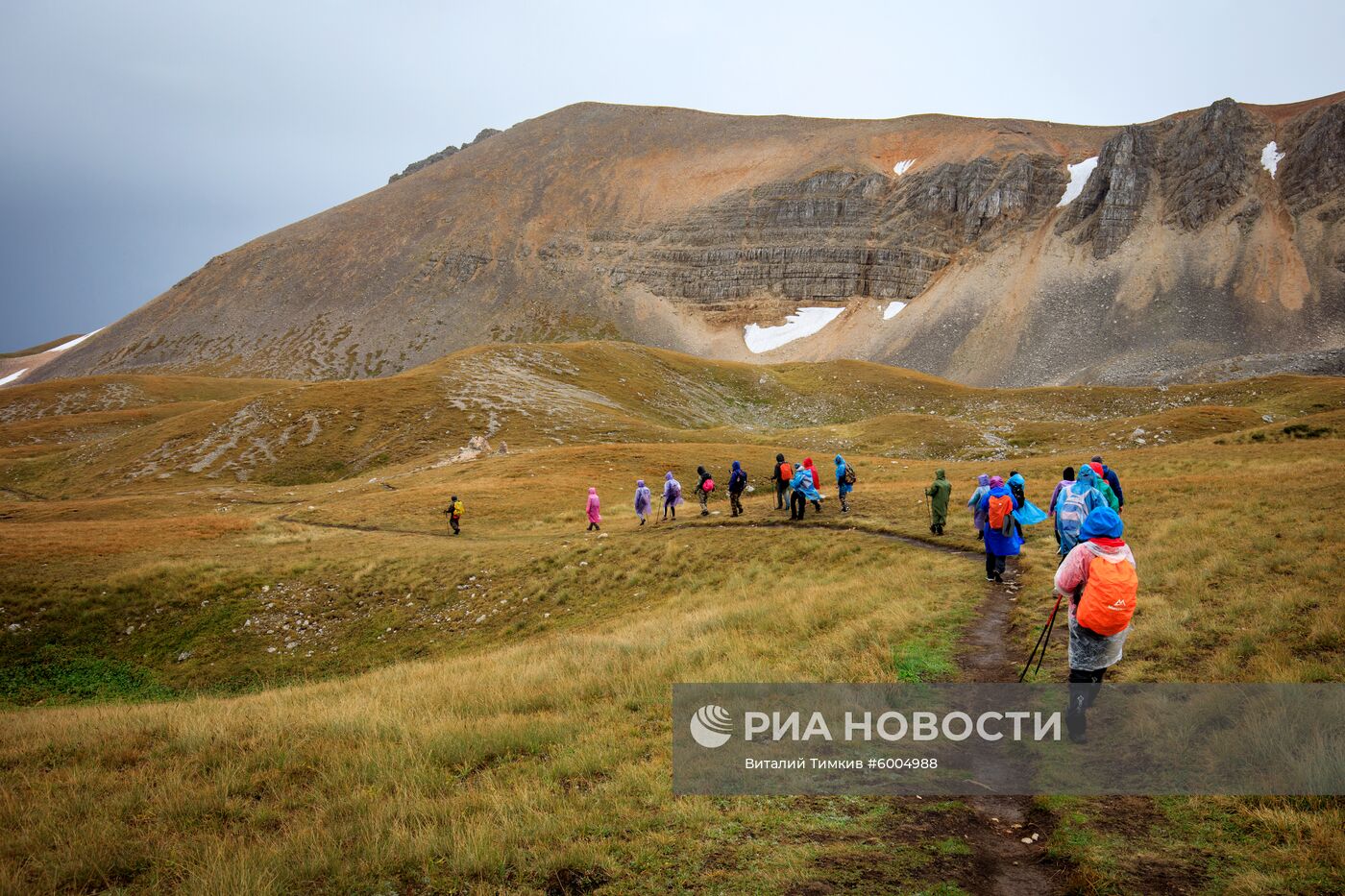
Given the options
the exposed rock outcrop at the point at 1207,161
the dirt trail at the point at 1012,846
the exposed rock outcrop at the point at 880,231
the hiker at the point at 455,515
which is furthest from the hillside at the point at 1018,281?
the dirt trail at the point at 1012,846

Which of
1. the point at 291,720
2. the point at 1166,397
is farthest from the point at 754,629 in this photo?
the point at 1166,397

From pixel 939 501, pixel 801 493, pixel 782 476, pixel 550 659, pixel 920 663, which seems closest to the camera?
pixel 920 663

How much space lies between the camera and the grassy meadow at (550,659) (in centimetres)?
625

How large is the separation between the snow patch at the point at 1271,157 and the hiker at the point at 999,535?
188482 mm

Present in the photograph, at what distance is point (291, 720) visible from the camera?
10.1m

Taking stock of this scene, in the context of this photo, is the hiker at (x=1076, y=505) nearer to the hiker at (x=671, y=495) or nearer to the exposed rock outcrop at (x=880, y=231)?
the hiker at (x=671, y=495)

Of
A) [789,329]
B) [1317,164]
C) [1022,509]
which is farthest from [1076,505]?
[1317,164]

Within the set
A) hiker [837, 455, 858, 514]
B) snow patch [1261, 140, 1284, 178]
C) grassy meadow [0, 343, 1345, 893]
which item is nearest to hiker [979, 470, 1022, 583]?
grassy meadow [0, 343, 1345, 893]

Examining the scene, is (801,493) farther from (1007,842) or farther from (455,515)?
(1007,842)

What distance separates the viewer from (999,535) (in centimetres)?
1720

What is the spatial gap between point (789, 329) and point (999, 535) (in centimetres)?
16958

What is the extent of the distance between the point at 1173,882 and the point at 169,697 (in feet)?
81.0

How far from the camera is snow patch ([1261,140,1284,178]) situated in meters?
149

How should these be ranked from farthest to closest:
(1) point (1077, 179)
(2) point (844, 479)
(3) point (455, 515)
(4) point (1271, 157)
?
(1) point (1077, 179) → (4) point (1271, 157) → (3) point (455, 515) → (2) point (844, 479)
